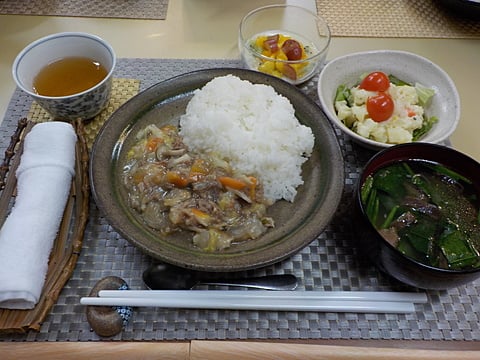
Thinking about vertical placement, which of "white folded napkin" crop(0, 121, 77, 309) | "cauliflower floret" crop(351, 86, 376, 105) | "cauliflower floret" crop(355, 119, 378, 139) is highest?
"cauliflower floret" crop(351, 86, 376, 105)

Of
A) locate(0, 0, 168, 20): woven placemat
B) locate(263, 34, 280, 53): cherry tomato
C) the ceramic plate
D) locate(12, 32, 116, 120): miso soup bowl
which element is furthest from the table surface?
the ceramic plate

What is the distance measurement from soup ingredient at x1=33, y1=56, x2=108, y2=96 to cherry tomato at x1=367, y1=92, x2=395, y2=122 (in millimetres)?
1497

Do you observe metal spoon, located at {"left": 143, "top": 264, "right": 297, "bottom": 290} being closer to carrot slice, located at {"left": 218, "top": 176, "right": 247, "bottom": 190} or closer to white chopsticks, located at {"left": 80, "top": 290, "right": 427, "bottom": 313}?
white chopsticks, located at {"left": 80, "top": 290, "right": 427, "bottom": 313}

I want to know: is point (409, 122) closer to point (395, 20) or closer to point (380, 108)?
point (380, 108)

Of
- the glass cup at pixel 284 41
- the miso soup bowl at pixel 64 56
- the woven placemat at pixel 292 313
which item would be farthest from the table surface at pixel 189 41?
the woven placemat at pixel 292 313

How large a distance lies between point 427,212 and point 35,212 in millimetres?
1704

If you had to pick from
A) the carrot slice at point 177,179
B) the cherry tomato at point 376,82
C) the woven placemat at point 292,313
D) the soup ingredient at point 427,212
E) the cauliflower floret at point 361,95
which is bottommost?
the woven placemat at point 292,313

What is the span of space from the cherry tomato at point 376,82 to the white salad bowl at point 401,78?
0.37 feet

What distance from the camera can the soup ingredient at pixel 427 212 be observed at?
1639 millimetres

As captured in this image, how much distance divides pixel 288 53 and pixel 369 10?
3.67 ft

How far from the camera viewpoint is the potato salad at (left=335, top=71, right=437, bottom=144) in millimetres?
2084

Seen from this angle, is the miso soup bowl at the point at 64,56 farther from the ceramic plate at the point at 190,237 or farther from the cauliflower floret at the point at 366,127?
the cauliflower floret at the point at 366,127

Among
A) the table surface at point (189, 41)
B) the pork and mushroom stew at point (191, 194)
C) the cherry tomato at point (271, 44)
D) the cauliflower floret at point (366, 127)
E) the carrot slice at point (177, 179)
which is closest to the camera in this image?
the pork and mushroom stew at point (191, 194)

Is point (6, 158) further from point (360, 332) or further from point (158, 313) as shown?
point (360, 332)
